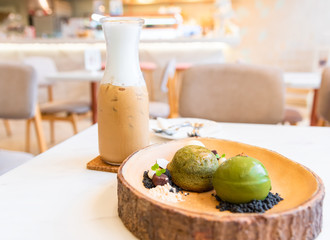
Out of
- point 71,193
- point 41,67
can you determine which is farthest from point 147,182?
point 41,67

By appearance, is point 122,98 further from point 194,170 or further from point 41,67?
point 41,67

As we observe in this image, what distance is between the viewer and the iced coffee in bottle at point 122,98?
63 cm

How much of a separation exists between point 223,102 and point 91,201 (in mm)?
991

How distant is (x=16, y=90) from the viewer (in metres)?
1.59

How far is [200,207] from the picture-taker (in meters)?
0.48

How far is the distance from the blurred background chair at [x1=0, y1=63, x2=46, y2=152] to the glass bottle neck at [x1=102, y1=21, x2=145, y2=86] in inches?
44.0

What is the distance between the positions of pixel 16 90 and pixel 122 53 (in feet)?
3.86

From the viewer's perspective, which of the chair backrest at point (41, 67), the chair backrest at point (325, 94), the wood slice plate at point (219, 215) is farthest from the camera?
the chair backrest at point (41, 67)

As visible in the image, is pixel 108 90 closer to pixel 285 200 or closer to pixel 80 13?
pixel 285 200

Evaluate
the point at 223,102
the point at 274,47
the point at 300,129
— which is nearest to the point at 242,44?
the point at 274,47

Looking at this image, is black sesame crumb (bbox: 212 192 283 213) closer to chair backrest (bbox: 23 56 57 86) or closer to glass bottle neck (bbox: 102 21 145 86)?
glass bottle neck (bbox: 102 21 145 86)

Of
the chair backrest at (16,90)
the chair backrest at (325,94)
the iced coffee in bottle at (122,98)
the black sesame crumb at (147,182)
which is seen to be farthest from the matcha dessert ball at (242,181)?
the chair backrest at (16,90)

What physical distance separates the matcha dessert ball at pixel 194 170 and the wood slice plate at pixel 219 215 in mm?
18

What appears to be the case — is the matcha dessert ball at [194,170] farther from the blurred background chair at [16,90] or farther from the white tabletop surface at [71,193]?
the blurred background chair at [16,90]
